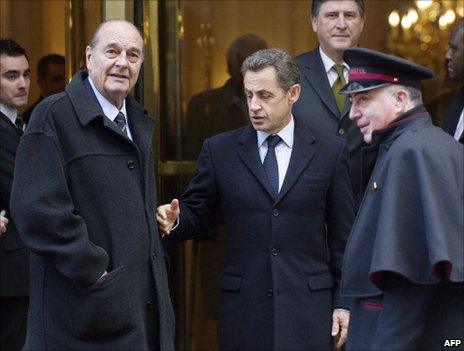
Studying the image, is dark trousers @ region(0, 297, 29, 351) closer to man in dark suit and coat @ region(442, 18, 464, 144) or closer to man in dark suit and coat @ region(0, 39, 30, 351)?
man in dark suit and coat @ region(0, 39, 30, 351)

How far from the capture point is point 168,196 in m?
6.89

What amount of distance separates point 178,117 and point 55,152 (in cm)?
245

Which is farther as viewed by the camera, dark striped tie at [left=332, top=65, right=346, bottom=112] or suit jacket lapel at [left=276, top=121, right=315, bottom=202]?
dark striped tie at [left=332, top=65, right=346, bottom=112]

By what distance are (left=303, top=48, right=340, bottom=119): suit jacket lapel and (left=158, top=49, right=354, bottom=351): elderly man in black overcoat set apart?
1.60ft

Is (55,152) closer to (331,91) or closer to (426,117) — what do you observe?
(426,117)

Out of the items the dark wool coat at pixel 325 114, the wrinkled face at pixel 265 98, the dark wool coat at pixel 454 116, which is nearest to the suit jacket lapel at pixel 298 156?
the wrinkled face at pixel 265 98

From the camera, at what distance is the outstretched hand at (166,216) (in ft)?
16.4

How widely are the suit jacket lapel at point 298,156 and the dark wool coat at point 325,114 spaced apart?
0.36m

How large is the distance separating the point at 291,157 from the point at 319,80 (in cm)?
75

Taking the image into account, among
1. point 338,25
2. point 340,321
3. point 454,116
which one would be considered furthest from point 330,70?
point 340,321

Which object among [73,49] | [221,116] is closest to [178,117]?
[221,116]

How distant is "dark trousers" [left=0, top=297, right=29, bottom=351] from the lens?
6031 millimetres

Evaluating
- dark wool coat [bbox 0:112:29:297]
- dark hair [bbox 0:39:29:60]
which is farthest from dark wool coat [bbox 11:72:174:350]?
dark hair [bbox 0:39:29:60]

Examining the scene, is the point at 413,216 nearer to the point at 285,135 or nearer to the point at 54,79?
→ the point at 285,135
